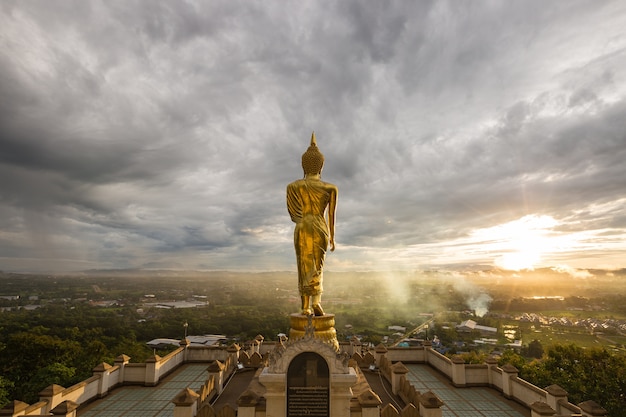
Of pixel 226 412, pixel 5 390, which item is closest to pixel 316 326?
pixel 226 412

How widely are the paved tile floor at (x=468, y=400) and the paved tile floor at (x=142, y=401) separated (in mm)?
10397

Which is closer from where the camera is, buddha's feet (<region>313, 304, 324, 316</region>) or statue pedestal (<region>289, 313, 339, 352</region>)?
statue pedestal (<region>289, 313, 339, 352</region>)

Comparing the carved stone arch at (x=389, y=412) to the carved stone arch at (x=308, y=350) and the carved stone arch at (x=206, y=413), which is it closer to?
the carved stone arch at (x=308, y=350)

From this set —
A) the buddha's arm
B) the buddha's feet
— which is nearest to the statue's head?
the buddha's arm

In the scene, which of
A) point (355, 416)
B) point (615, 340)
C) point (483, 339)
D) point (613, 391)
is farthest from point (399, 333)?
point (355, 416)

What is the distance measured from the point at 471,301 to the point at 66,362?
7614 centimetres

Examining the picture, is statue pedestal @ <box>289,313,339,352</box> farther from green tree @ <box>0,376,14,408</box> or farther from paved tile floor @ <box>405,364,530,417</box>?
green tree @ <box>0,376,14,408</box>

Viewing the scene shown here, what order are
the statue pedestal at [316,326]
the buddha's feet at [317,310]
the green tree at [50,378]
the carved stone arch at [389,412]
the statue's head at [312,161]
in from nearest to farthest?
the carved stone arch at [389,412] < the statue pedestal at [316,326] < the buddha's feet at [317,310] < the statue's head at [312,161] < the green tree at [50,378]

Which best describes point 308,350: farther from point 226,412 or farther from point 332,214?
point 332,214

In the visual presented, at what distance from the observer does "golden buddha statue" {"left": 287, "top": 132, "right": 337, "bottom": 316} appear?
1393 cm

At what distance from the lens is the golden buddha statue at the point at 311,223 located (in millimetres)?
13930

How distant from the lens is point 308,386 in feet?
31.9

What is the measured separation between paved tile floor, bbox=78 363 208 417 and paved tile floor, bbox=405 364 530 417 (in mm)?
10397

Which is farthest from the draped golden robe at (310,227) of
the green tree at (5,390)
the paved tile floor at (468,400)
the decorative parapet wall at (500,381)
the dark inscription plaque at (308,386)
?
the green tree at (5,390)
